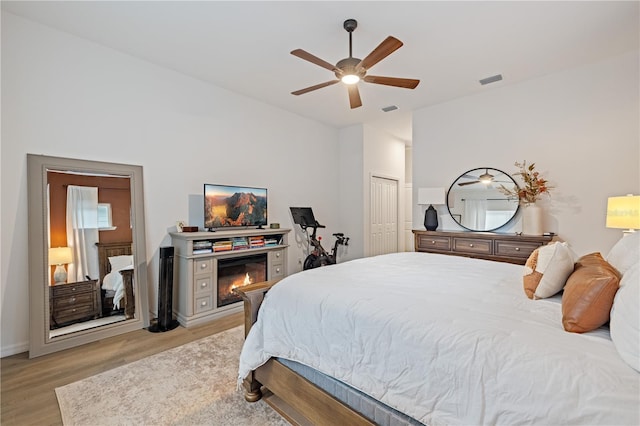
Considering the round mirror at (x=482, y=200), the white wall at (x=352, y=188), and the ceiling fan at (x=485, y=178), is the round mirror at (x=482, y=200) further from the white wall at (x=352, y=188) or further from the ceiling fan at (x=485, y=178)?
A: the white wall at (x=352, y=188)

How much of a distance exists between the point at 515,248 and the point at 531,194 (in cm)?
71

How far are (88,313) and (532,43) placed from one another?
5.24 meters

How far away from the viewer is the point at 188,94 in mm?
3744

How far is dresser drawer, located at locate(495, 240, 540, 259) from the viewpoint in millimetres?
3519

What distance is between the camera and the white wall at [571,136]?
10.7ft

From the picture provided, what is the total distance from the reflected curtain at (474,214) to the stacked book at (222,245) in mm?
3361

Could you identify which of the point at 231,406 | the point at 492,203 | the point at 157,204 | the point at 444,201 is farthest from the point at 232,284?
the point at 492,203

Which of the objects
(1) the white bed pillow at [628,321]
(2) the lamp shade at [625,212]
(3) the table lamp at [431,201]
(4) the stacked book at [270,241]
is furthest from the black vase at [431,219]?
(1) the white bed pillow at [628,321]

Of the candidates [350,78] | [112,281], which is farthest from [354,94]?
[112,281]

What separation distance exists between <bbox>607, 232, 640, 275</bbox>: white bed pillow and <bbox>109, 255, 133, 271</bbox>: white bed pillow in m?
3.93

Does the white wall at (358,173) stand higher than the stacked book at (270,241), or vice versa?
the white wall at (358,173)

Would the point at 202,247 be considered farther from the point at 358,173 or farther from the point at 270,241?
the point at 358,173

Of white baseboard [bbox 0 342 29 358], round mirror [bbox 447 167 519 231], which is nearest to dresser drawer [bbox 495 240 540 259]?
round mirror [bbox 447 167 519 231]

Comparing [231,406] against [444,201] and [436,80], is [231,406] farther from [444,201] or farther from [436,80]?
[436,80]
